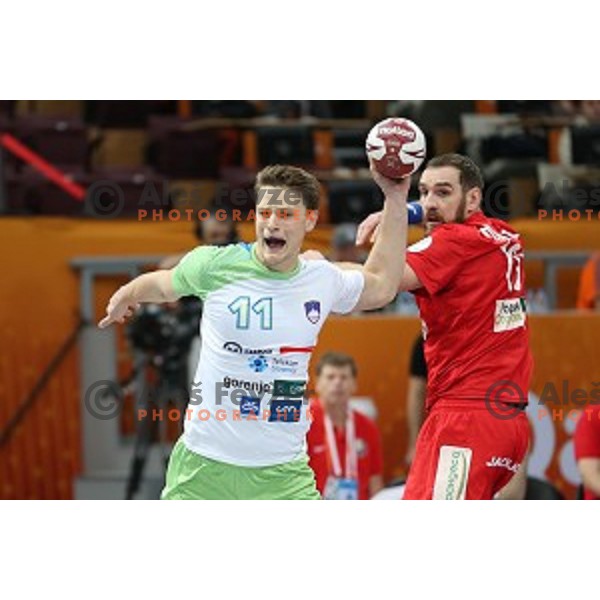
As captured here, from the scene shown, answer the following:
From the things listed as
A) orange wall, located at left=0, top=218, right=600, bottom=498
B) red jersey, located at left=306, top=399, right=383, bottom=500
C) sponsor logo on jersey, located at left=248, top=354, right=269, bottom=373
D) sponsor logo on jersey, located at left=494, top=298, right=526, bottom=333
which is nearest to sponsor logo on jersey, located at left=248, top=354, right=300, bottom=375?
sponsor logo on jersey, located at left=248, top=354, right=269, bottom=373

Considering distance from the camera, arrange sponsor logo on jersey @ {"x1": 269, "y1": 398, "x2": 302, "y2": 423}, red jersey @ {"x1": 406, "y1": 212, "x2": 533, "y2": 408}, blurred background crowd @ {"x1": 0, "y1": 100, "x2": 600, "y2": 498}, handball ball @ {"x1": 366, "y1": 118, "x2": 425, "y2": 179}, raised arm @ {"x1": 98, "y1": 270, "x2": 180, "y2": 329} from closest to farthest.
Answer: raised arm @ {"x1": 98, "y1": 270, "x2": 180, "y2": 329} < handball ball @ {"x1": 366, "y1": 118, "x2": 425, "y2": 179} < sponsor logo on jersey @ {"x1": 269, "y1": 398, "x2": 302, "y2": 423} < red jersey @ {"x1": 406, "y1": 212, "x2": 533, "y2": 408} < blurred background crowd @ {"x1": 0, "y1": 100, "x2": 600, "y2": 498}

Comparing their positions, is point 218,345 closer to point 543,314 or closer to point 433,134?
point 543,314

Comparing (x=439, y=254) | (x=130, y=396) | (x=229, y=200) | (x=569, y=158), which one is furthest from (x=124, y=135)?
(x=439, y=254)

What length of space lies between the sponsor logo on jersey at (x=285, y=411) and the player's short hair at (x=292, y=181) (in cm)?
85

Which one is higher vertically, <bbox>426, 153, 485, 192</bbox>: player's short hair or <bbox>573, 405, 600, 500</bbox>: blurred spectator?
<bbox>426, 153, 485, 192</bbox>: player's short hair

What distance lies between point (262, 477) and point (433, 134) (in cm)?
573

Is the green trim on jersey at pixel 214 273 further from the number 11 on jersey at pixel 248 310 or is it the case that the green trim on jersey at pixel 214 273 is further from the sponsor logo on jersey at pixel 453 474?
the sponsor logo on jersey at pixel 453 474

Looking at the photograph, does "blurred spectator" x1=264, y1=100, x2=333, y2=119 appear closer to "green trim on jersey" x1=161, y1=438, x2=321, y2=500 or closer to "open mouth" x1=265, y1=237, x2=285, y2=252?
"open mouth" x1=265, y1=237, x2=285, y2=252

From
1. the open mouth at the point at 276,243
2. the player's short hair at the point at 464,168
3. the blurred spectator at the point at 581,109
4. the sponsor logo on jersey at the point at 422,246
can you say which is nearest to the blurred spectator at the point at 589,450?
the player's short hair at the point at 464,168

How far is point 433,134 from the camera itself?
43.6ft

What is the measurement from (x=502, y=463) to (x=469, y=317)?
685mm

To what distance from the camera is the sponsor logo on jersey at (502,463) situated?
8.51m

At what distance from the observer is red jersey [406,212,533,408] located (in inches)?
336

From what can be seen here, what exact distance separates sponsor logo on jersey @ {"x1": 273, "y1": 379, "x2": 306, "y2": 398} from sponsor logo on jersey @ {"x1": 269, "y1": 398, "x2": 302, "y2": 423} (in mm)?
27
